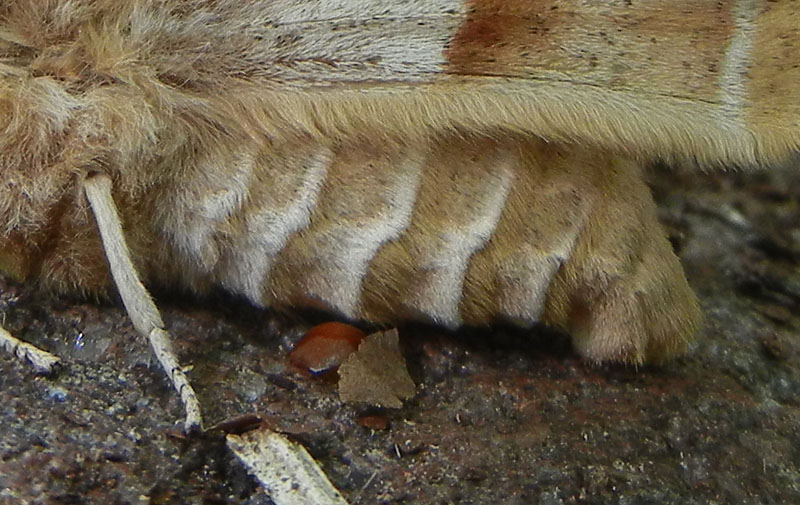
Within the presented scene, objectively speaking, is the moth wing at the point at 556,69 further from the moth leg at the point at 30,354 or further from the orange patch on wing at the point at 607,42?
the moth leg at the point at 30,354

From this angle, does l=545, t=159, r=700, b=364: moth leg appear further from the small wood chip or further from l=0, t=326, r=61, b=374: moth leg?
l=0, t=326, r=61, b=374: moth leg

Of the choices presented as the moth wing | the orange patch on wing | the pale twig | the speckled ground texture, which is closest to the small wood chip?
the speckled ground texture

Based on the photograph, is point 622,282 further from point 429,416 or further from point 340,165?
point 340,165

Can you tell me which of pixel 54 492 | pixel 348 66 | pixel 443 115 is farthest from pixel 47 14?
pixel 54 492

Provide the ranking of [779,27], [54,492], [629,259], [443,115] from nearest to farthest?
1. [54,492]
2. [779,27]
3. [443,115]
4. [629,259]

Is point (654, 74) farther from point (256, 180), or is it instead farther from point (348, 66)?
point (256, 180)

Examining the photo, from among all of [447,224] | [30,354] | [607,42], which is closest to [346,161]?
[447,224]

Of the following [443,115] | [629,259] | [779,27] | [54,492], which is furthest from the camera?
[629,259]
